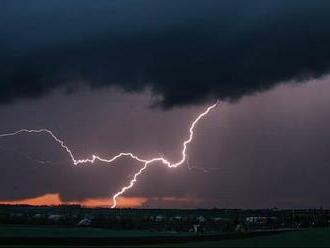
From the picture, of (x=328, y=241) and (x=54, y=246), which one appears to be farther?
(x=328, y=241)

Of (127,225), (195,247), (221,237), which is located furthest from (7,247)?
(127,225)

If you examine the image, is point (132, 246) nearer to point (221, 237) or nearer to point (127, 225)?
point (221, 237)

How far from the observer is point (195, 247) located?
216ft

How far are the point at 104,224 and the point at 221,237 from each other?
53.8 meters

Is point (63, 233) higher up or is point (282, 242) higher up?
point (63, 233)

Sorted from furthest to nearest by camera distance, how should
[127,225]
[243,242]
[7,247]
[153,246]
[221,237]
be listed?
[127,225] → [221,237] → [243,242] → [153,246] → [7,247]

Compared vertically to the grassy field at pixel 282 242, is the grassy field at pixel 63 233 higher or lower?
higher

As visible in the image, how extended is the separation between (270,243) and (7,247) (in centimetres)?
2653

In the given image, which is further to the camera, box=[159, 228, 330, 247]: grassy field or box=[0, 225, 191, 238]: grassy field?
box=[0, 225, 191, 238]: grassy field

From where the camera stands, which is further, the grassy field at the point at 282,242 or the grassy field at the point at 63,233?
the grassy field at the point at 63,233

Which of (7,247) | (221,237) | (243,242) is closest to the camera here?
(7,247)

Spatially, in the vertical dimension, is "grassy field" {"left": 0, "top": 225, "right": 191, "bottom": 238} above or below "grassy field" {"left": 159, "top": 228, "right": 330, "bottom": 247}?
above

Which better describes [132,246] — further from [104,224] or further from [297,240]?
[104,224]

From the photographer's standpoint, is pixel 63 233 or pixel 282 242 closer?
pixel 282 242
